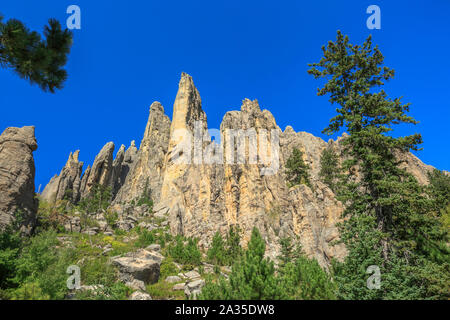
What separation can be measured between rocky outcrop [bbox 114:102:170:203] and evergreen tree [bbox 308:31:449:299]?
60.7 metres

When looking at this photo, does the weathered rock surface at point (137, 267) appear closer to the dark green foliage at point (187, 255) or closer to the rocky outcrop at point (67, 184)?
the dark green foliage at point (187, 255)

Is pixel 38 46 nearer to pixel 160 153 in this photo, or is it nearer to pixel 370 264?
pixel 370 264

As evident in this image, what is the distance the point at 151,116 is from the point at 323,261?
74384 millimetres

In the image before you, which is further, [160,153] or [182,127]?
[160,153]

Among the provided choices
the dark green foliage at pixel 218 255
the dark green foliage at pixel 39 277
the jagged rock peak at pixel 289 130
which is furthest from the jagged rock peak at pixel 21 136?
the jagged rock peak at pixel 289 130

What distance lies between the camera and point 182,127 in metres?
70.2

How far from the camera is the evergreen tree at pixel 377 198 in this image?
9.58m

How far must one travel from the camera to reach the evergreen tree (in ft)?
31.4

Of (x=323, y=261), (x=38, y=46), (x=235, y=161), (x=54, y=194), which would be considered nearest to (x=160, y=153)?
(x=54, y=194)

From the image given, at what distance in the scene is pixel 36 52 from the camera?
7.57 meters

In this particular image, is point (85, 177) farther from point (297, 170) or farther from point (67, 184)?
point (297, 170)

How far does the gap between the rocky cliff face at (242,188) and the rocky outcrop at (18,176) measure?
21.0m
